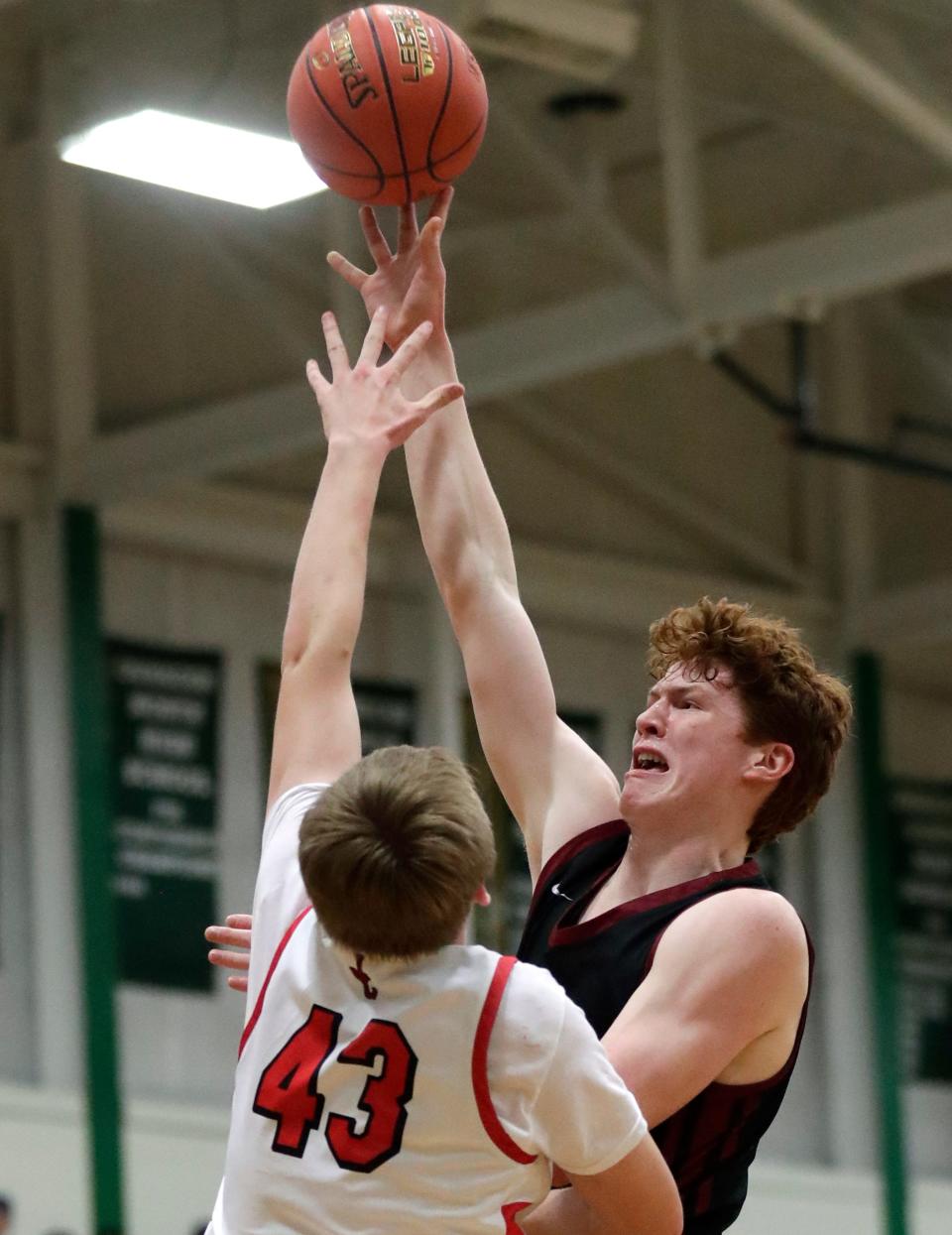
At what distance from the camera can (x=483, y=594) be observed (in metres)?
3.95

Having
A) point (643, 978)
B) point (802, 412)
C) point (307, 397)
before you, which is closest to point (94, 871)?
point (307, 397)

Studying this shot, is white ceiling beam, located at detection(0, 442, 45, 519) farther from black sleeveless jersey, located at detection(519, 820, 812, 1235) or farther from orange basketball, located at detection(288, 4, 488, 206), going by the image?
black sleeveless jersey, located at detection(519, 820, 812, 1235)

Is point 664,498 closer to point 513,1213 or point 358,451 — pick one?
point 358,451

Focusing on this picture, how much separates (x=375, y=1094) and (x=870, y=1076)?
12.8 m

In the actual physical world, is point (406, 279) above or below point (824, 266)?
below

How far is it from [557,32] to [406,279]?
557 centimetres

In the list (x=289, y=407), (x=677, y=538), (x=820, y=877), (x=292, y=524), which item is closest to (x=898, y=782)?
(x=820, y=877)

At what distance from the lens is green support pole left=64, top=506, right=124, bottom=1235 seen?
1161cm

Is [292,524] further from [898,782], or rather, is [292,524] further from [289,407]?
[898,782]

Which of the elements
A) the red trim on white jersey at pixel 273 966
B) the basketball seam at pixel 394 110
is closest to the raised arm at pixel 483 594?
the basketball seam at pixel 394 110

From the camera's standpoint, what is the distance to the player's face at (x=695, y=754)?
3564 mm

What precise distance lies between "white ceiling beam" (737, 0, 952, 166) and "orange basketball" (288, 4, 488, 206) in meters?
5.21

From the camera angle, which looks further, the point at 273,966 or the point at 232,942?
the point at 232,942

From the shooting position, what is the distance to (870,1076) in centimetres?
1503
